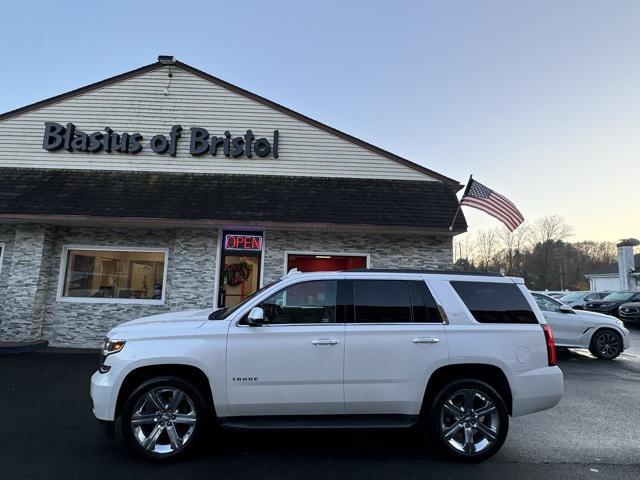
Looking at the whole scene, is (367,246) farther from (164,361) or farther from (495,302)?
(164,361)

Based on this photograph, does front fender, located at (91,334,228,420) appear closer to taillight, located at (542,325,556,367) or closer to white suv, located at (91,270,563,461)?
white suv, located at (91,270,563,461)

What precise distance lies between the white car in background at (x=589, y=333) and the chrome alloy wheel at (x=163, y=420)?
8.86 metres

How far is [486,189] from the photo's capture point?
8820 millimetres

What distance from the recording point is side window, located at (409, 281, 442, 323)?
14.1ft

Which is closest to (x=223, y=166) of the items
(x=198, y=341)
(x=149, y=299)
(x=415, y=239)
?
(x=149, y=299)

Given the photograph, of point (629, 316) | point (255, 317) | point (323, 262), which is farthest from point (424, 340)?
point (629, 316)

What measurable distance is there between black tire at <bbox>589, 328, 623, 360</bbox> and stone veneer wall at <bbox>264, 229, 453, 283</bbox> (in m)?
4.02

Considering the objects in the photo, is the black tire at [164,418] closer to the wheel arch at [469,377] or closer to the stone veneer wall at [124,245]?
the wheel arch at [469,377]

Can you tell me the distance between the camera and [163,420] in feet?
13.1

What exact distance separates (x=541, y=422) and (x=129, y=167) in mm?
10840

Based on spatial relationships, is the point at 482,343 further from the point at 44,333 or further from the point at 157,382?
the point at 44,333

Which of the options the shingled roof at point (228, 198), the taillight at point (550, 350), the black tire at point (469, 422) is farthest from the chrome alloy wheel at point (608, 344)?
the black tire at point (469, 422)

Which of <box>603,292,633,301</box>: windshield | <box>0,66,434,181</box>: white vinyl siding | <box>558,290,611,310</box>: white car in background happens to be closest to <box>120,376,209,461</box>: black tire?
<box>0,66,434,181</box>: white vinyl siding

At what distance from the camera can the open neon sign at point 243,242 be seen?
10216 mm
